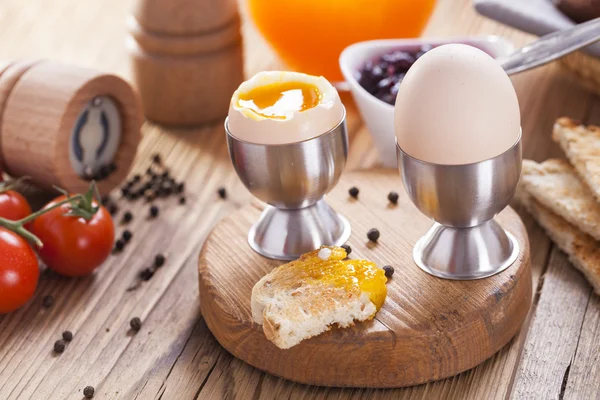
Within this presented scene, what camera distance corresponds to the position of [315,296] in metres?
1.14

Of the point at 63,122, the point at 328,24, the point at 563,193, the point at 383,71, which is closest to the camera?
the point at 563,193

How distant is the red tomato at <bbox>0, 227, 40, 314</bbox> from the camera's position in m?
1.29

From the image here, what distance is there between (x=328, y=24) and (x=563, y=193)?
2.18 ft

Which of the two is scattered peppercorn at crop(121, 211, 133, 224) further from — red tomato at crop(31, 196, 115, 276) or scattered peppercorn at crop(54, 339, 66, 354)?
scattered peppercorn at crop(54, 339, 66, 354)

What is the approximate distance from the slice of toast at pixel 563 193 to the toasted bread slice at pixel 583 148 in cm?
2

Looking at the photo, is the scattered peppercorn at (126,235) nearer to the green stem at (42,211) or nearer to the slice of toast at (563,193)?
the green stem at (42,211)

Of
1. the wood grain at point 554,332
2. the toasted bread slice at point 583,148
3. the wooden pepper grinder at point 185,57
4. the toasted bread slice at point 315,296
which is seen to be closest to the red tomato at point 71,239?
the toasted bread slice at point 315,296

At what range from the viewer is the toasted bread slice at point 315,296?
1.11 m

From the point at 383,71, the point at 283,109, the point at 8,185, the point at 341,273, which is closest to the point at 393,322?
the point at 341,273

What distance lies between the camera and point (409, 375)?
1157 mm

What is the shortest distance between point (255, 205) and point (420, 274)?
1.17 feet

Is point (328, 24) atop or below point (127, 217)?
atop

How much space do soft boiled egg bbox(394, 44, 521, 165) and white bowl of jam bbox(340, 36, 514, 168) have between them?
443 millimetres

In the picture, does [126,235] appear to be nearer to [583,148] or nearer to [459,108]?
[459,108]
